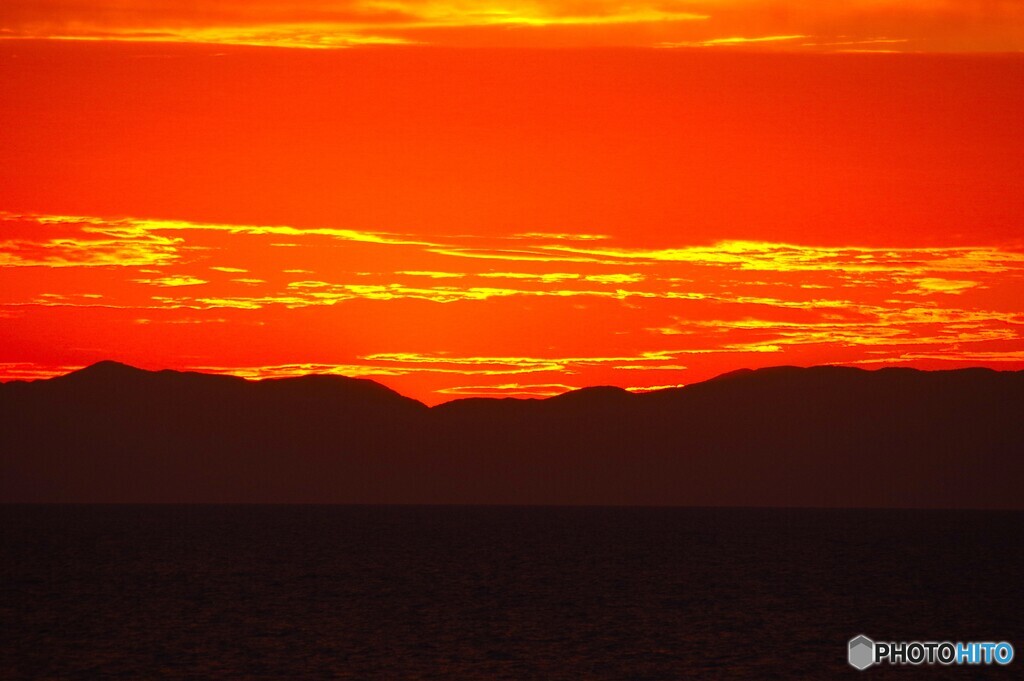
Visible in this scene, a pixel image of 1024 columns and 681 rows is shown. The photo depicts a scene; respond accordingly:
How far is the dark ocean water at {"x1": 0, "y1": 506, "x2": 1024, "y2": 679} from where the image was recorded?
69.5 m

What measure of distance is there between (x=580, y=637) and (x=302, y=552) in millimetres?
91676

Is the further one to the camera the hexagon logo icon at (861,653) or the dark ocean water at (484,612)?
the hexagon logo icon at (861,653)

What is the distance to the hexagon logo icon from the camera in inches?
2743

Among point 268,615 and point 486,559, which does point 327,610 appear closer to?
point 268,615

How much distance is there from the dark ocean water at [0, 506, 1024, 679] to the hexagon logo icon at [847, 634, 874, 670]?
0.78 meters

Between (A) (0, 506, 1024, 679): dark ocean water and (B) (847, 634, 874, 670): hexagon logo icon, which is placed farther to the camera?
(B) (847, 634, 874, 670): hexagon logo icon

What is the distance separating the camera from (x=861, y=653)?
7206 centimetres

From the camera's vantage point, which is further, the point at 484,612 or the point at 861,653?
the point at 484,612

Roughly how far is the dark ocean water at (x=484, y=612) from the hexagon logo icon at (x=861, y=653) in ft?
2.56

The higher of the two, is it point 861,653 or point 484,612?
point 484,612

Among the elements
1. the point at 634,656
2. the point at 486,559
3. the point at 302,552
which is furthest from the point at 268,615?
the point at 302,552

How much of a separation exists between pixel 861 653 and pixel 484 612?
29.6m

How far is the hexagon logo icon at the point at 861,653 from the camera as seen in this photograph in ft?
229

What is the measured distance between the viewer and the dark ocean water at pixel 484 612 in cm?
6950
